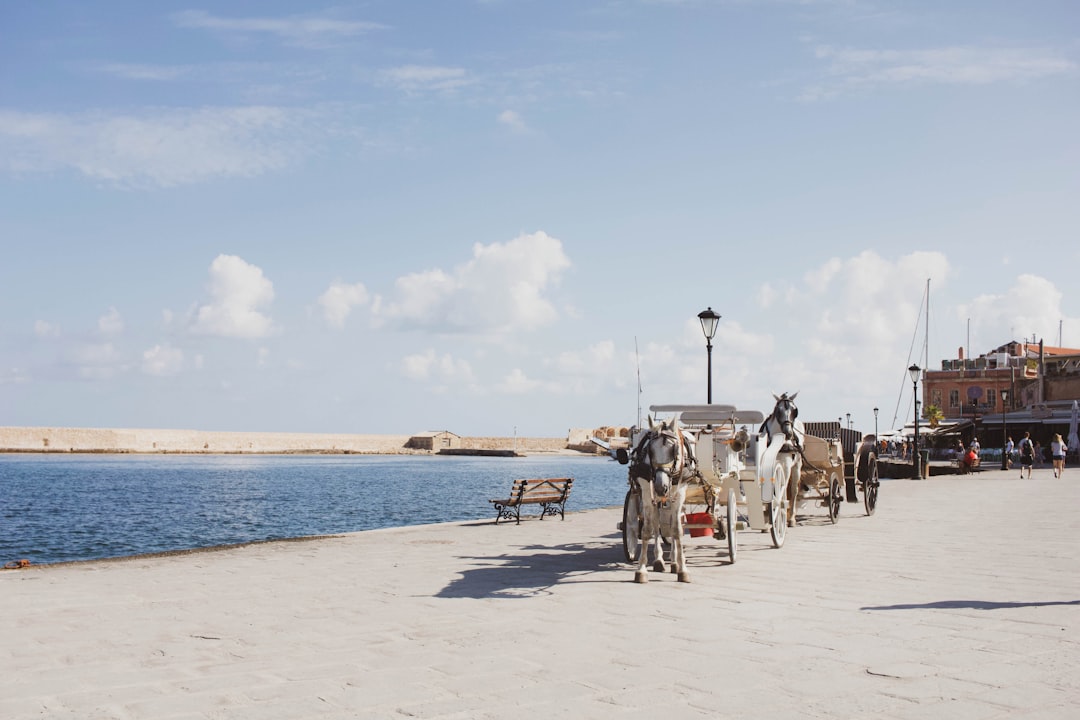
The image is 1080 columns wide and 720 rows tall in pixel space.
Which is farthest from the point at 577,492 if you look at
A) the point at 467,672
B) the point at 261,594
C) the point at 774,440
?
the point at 467,672

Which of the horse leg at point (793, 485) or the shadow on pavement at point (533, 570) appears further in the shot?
the horse leg at point (793, 485)

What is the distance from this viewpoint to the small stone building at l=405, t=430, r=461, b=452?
16425 centimetres

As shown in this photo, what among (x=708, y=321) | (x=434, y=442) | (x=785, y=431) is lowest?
(x=434, y=442)

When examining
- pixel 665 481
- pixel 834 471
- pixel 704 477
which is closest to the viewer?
pixel 665 481

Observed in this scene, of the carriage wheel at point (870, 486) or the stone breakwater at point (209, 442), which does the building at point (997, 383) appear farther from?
the stone breakwater at point (209, 442)

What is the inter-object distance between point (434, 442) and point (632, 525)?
154 metres

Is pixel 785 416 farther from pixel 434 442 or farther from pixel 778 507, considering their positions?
pixel 434 442

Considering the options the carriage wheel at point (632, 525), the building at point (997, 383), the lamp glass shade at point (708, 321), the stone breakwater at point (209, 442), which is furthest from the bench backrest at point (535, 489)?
the stone breakwater at point (209, 442)

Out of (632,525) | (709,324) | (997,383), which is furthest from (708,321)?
(997,383)

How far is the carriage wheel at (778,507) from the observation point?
13.5 m

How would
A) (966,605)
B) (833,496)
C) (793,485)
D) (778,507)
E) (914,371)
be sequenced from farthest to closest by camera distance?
(914,371), (833,496), (793,485), (778,507), (966,605)

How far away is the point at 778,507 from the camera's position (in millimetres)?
13734

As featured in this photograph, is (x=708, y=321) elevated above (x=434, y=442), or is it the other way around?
(x=708, y=321)

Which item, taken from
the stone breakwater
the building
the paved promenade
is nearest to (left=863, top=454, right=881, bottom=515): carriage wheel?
the paved promenade
